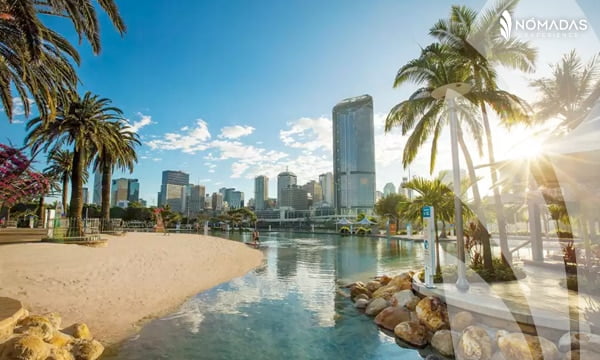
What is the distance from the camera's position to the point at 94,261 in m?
13.0

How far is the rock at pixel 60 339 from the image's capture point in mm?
6105

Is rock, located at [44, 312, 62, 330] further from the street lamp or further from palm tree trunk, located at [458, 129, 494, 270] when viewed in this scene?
palm tree trunk, located at [458, 129, 494, 270]

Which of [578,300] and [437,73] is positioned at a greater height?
[437,73]

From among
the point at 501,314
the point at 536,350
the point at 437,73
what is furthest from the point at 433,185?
the point at 536,350

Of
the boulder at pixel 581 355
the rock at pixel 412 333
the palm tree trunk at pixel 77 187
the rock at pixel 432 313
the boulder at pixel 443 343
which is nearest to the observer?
the boulder at pixel 581 355

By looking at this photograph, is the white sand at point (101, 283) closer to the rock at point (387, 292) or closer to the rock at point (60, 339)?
the rock at point (60, 339)

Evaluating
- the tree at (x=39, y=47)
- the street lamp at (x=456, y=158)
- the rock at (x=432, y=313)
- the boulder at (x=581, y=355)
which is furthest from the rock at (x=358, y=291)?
the tree at (x=39, y=47)

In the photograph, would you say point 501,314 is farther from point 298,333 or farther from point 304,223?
point 304,223

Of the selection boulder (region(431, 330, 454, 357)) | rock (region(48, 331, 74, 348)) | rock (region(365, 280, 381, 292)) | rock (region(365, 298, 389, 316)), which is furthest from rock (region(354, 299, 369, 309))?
rock (region(48, 331, 74, 348))

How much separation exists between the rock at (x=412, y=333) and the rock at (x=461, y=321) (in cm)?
74

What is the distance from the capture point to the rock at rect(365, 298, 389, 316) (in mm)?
9671

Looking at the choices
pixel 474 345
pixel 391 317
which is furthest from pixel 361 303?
pixel 474 345

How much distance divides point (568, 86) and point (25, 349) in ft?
99.8

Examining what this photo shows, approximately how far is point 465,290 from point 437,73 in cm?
741
